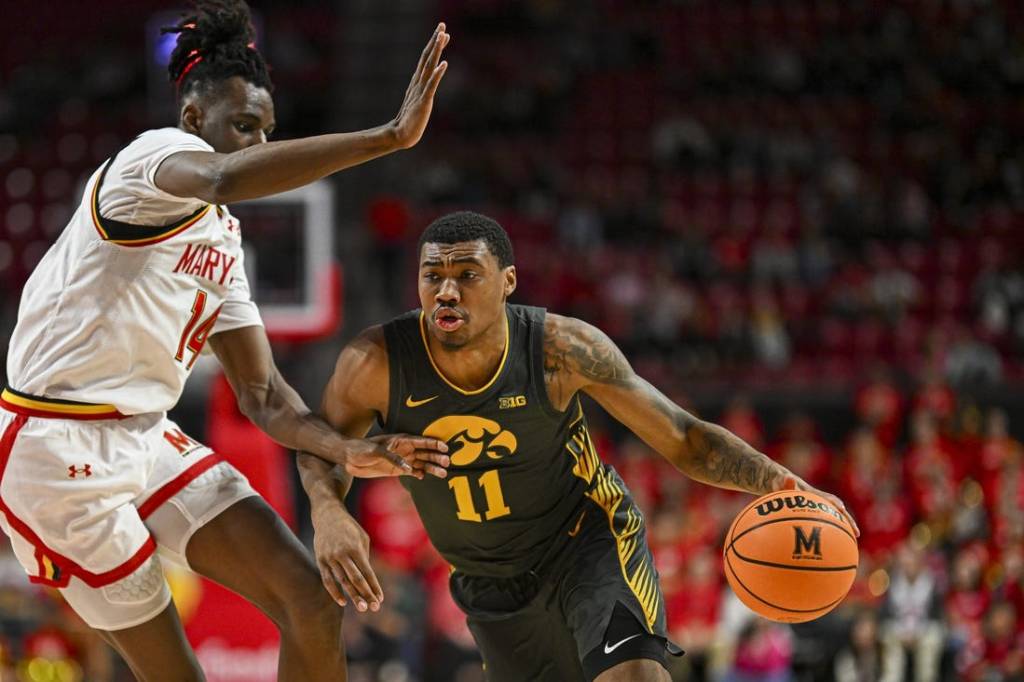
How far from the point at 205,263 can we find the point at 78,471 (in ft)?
2.53

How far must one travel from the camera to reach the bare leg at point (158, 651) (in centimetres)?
434

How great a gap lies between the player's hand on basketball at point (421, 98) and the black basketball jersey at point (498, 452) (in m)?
1.13

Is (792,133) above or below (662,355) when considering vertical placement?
above

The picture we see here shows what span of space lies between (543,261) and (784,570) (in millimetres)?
10687

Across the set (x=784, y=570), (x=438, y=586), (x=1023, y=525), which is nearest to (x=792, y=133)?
(x=1023, y=525)

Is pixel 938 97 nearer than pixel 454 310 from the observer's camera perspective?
No

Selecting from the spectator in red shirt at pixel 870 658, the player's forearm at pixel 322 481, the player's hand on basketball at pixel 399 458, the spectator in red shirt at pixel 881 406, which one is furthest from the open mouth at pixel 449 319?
the spectator in red shirt at pixel 881 406

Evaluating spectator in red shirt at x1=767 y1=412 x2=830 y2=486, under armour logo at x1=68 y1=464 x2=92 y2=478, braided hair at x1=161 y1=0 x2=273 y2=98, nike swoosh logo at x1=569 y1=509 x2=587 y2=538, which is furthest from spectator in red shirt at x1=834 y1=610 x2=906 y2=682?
under armour logo at x1=68 y1=464 x2=92 y2=478

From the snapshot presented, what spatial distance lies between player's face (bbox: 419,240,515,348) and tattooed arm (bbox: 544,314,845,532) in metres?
0.34

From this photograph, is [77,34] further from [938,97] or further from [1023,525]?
[1023,525]

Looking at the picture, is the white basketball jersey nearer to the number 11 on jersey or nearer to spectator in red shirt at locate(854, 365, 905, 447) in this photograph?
the number 11 on jersey

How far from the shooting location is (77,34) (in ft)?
65.3

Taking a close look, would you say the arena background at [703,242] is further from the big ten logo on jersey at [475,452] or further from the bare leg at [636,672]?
the bare leg at [636,672]

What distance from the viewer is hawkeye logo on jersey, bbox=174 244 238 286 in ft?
13.9
